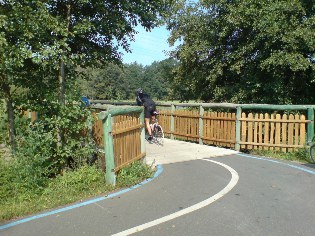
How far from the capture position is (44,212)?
5.32 metres

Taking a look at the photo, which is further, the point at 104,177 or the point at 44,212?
the point at 104,177

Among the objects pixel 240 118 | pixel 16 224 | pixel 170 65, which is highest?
pixel 170 65

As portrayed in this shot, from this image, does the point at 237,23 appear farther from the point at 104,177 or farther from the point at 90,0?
the point at 104,177

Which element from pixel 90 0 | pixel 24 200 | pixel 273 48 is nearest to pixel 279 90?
pixel 273 48

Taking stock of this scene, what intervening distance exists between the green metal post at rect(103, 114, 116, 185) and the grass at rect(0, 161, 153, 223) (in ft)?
0.50

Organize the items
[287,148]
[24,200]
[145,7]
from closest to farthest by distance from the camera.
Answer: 1. [24,200]
2. [145,7]
3. [287,148]

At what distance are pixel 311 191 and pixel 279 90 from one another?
8.38 metres

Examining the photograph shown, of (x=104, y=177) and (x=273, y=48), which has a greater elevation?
(x=273, y=48)

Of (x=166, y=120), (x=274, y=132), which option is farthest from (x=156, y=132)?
(x=274, y=132)

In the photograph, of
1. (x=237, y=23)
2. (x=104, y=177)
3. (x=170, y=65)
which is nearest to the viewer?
(x=104, y=177)

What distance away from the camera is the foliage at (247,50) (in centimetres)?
1284

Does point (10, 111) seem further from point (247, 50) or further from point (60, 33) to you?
point (247, 50)

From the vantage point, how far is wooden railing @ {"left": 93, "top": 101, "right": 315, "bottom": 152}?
9703 mm

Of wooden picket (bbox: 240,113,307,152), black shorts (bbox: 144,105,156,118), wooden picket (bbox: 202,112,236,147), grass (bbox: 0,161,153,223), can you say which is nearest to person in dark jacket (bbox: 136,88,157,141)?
black shorts (bbox: 144,105,156,118)
